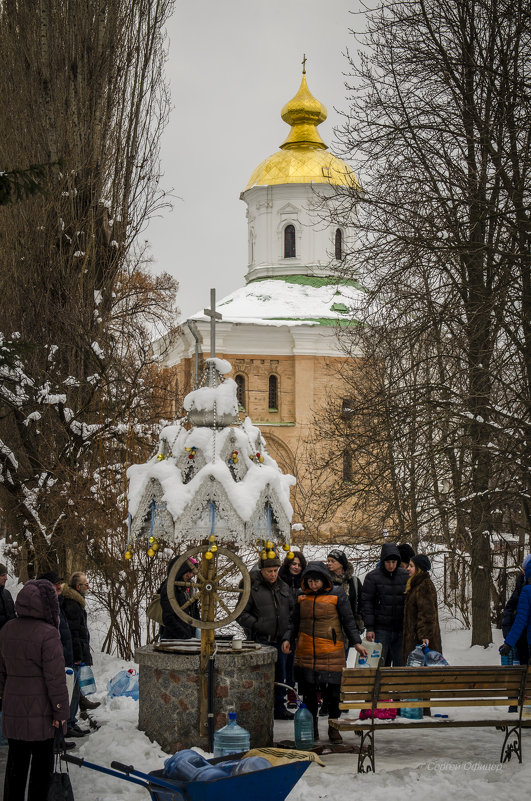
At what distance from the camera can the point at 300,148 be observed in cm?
4556

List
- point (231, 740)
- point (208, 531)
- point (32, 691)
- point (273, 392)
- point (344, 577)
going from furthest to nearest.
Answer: point (273, 392)
point (344, 577)
point (208, 531)
point (231, 740)
point (32, 691)

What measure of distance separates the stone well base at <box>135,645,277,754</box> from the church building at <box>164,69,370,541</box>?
2807cm

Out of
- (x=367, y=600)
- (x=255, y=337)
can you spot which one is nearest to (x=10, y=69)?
(x=367, y=600)

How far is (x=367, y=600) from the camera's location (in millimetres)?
10156

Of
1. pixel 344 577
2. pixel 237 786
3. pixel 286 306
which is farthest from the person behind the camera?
pixel 286 306

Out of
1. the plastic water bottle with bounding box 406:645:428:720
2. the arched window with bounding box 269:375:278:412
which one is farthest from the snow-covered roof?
the plastic water bottle with bounding box 406:645:428:720

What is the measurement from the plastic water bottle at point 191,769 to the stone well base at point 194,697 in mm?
2024

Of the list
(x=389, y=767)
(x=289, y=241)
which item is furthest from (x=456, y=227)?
(x=289, y=241)

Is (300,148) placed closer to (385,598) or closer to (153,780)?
(385,598)

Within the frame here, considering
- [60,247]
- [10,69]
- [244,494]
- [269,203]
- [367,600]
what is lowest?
[367,600]

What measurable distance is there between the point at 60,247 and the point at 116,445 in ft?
12.3

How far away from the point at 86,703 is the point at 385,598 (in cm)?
296

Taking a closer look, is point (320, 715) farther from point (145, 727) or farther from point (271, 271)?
point (271, 271)

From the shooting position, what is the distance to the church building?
134 feet
